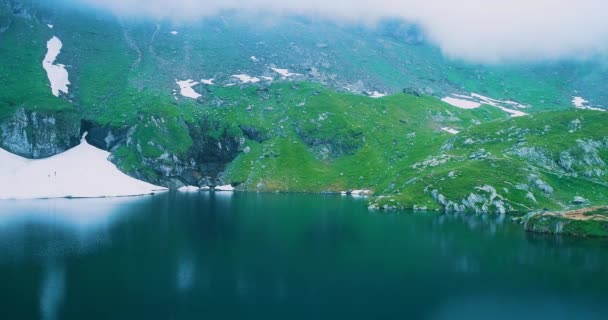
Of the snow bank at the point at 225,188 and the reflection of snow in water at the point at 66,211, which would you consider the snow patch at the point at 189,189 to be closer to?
the snow bank at the point at 225,188

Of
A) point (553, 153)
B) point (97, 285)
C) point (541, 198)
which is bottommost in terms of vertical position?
point (97, 285)

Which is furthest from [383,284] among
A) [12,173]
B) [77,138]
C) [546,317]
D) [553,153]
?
[77,138]

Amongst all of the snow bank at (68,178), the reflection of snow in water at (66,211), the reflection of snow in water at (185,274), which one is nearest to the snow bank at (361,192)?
the snow bank at (68,178)

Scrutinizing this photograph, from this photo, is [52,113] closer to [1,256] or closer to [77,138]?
[77,138]

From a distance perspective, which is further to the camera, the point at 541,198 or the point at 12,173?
the point at 12,173

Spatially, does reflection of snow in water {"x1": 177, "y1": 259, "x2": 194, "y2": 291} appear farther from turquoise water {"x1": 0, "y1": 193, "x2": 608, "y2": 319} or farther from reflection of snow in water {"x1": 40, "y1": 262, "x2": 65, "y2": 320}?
reflection of snow in water {"x1": 40, "y1": 262, "x2": 65, "y2": 320}

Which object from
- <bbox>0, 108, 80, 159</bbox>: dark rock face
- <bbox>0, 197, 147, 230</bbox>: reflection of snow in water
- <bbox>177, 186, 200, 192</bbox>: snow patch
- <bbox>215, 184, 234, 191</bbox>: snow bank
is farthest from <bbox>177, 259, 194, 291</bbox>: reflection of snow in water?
<bbox>0, 108, 80, 159</bbox>: dark rock face
